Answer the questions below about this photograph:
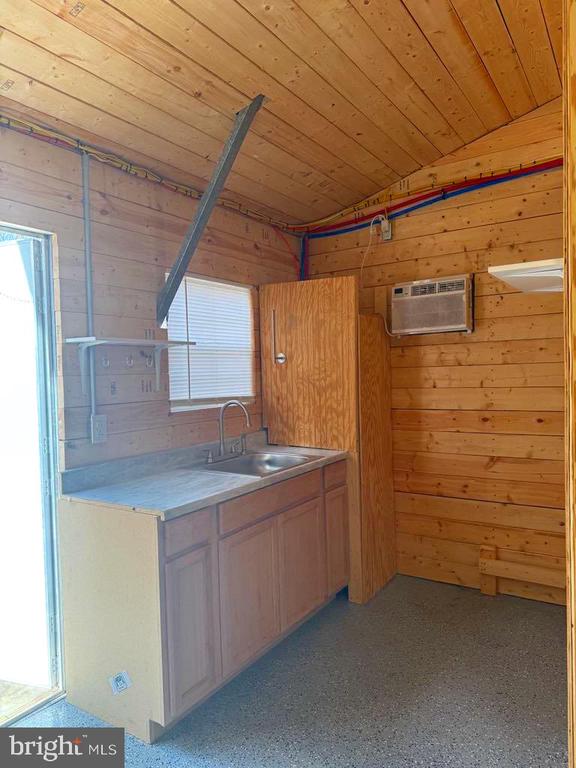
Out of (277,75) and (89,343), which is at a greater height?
(277,75)

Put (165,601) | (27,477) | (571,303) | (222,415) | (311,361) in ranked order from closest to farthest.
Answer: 1. (571,303)
2. (165,601)
3. (27,477)
4. (222,415)
5. (311,361)

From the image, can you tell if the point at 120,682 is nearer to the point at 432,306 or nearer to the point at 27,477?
the point at 27,477

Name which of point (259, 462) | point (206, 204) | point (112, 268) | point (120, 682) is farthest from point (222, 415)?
point (120, 682)

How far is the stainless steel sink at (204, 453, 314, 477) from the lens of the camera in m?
3.04

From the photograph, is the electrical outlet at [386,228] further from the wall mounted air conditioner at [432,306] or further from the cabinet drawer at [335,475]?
the cabinet drawer at [335,475]

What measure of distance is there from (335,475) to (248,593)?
0.93 meters

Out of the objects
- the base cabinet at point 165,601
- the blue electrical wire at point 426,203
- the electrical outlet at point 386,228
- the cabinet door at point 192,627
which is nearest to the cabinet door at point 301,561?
the base cabinet at point 165,601

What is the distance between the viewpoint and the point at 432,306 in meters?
3.24

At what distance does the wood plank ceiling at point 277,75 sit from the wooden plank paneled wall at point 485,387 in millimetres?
415

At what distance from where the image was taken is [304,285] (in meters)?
3.31

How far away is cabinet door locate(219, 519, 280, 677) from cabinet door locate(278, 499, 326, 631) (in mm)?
79

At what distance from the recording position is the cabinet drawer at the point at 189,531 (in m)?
1.99

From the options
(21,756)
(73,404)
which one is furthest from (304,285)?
(21,756)

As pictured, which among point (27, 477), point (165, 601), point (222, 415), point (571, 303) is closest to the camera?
point (571, 303)
